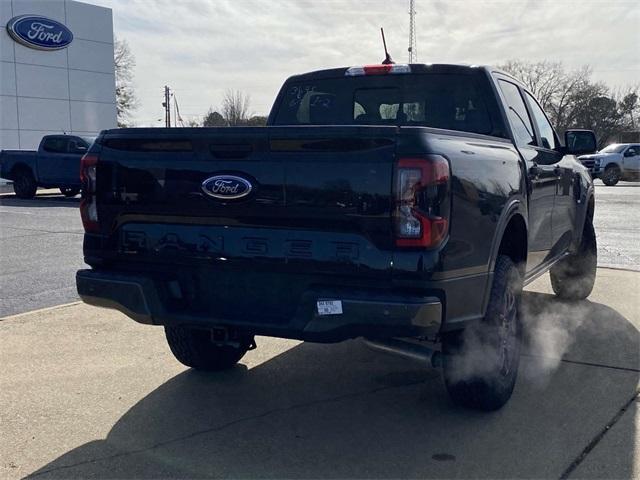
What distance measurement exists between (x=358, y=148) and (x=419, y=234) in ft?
1.60

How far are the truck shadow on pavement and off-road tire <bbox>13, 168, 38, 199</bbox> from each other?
55.5ft

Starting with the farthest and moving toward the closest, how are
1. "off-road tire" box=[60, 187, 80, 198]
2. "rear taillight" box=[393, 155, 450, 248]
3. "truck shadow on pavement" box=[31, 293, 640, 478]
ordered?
"off-road tire" box=[60, 187, 80, 198] < "truck shadow on pavement" box=[31, 293, 640, 478] < "rear taillight" box=[393, 155, 450, 248]

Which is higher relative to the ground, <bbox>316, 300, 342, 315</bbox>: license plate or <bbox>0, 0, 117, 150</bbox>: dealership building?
<bbox>0, 0, 117, 150</bbox>: dealership building

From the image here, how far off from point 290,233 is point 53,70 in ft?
94.4

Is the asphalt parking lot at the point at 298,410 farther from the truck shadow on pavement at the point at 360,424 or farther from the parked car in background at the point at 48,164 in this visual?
the parked car in background at the point at 48,164

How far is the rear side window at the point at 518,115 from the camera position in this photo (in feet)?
15.8

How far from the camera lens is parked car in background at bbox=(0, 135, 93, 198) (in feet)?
62.0

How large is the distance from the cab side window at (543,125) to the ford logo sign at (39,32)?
1030 inches

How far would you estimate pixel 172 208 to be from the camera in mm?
3605

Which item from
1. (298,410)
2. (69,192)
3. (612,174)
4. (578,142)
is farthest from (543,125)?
(612,174)

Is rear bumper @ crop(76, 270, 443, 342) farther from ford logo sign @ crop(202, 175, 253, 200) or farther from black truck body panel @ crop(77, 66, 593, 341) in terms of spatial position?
ford logo sign @ crop(202, 175, 253, 200)

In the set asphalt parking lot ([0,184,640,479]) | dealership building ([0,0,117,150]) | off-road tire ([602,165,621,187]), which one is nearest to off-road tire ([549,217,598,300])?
asphalt parking lot ([0,184,640,479])

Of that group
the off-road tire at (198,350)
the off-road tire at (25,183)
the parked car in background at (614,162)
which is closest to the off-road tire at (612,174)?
the parked car in background at (614,162)

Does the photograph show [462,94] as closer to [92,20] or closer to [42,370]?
[42,370]
